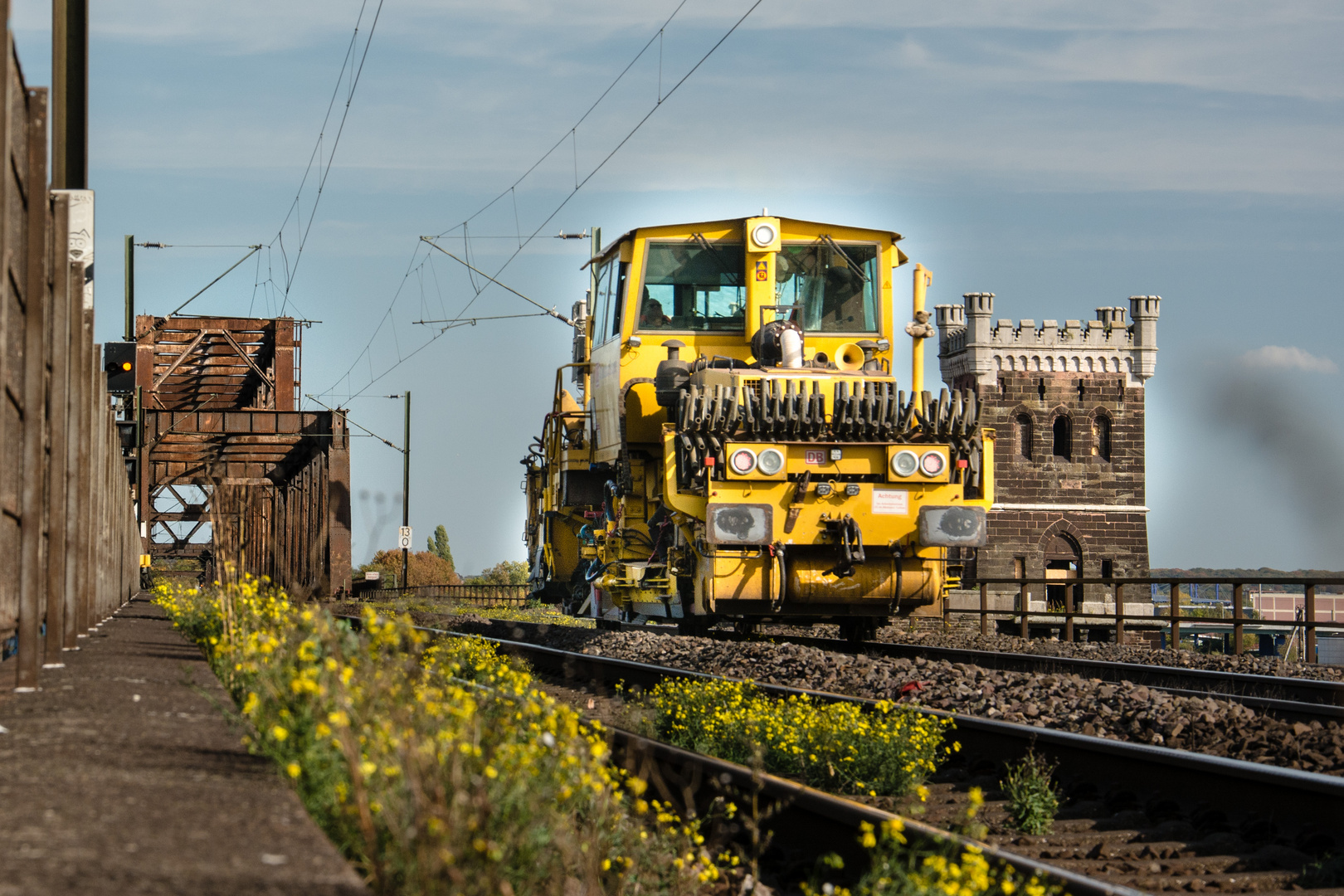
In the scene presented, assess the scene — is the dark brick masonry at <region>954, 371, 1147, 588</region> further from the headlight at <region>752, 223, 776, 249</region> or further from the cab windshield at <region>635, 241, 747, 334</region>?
the headlight at <region>752, 223, 776, 249</region>

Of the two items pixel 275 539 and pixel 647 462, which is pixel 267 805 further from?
pixel 275 539

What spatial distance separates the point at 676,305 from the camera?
1490 centimetres

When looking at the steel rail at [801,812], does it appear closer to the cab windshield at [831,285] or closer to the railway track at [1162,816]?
the railway track at [1162,816]

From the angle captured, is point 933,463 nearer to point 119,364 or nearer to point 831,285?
point 831,285

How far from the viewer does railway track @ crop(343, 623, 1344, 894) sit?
5.32 metres

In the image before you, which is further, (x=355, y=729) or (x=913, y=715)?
(x=913, y=715)

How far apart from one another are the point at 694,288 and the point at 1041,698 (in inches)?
265

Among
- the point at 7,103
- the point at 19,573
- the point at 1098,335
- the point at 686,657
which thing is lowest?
the point at 686,657

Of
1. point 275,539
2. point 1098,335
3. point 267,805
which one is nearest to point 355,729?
point 267,805

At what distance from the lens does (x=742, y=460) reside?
1271cm

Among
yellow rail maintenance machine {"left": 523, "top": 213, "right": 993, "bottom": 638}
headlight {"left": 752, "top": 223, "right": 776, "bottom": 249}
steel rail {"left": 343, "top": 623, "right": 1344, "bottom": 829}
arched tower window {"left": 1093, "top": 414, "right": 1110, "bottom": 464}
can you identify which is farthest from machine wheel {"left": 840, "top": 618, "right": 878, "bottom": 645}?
arched tower window {"left": 1093, "top": 414, "right": 1110, "bottom": 464}

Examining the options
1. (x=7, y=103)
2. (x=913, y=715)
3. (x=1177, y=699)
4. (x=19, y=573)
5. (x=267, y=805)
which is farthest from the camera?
(x=1177, y=699)

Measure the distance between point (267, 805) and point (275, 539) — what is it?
32.6 m

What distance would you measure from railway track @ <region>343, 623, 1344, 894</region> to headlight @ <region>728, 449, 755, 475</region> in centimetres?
563
